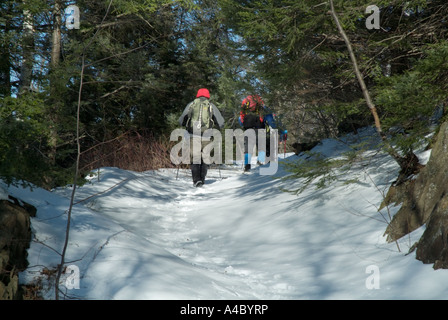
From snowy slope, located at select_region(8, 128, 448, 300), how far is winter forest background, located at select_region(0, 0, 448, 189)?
2.36ft

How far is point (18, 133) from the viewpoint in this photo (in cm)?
349

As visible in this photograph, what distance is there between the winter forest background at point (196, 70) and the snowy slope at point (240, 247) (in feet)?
2.36

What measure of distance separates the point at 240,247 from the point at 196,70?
27.7 feet

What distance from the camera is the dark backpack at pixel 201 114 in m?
8.38

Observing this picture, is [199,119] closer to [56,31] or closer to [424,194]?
[56,31]

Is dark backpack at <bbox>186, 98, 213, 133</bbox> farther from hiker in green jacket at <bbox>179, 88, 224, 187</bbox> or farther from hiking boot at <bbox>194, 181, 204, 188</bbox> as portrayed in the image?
hiking boot at <bbox>194, 181, 204, 188</bbox>

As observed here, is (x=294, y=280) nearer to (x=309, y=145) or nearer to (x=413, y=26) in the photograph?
(x=413, y=26)

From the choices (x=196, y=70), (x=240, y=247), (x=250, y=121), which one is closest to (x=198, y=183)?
(x=250, y=121)

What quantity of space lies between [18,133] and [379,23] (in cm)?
486

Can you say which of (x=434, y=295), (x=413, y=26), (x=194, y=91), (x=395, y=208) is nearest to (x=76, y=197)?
(x=395, y=208)

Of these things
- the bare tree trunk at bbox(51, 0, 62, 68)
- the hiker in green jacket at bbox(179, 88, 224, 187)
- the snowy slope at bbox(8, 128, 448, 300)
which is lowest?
the snowy slope at bbox(8, 128, 448, 300)

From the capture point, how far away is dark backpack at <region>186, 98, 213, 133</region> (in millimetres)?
8383

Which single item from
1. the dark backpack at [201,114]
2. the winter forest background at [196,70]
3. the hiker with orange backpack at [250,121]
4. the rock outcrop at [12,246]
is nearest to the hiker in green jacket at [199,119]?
the dark backpack at [201,114]

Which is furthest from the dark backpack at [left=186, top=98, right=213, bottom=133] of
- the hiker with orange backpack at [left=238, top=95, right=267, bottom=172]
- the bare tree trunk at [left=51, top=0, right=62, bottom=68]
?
the bare tree trunk at [left=51, top=0, right=62, bottom=68]
